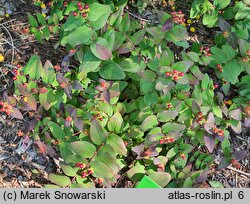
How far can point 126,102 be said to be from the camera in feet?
8.94

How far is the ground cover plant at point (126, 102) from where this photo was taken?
231cm

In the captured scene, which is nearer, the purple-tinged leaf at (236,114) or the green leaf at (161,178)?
the green leaf at (161,178)

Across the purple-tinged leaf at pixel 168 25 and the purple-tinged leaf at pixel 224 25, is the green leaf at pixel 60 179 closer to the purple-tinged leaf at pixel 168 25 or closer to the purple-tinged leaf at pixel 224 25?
the purple-tinged leaf at pixel 168 25

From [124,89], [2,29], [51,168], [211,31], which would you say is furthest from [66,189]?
[211,31]

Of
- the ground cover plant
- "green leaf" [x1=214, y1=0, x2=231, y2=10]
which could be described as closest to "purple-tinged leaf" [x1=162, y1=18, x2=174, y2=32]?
the ground cover plant

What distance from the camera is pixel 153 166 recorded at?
8.30ft

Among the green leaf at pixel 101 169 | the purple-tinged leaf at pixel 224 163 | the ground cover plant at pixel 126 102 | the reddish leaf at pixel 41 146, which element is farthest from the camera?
the purple-tinged leaf at pixel 224 163

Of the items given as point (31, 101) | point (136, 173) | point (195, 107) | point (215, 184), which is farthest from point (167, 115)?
point (31, 101)

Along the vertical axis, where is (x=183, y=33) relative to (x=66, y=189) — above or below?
above

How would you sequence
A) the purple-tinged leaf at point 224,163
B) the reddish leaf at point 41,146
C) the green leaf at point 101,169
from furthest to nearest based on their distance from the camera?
the purple-tinged leaf at point 224,163, the reddish leaf at point 41,146, the green leaf at point 101,169

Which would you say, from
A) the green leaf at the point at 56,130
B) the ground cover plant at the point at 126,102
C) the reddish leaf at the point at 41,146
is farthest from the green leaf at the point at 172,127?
the reddish leaf at the point at 41,146

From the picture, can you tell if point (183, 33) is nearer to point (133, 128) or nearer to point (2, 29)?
point (133, 128)

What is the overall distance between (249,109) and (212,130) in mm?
327

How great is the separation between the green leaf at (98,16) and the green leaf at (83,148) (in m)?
0.70
